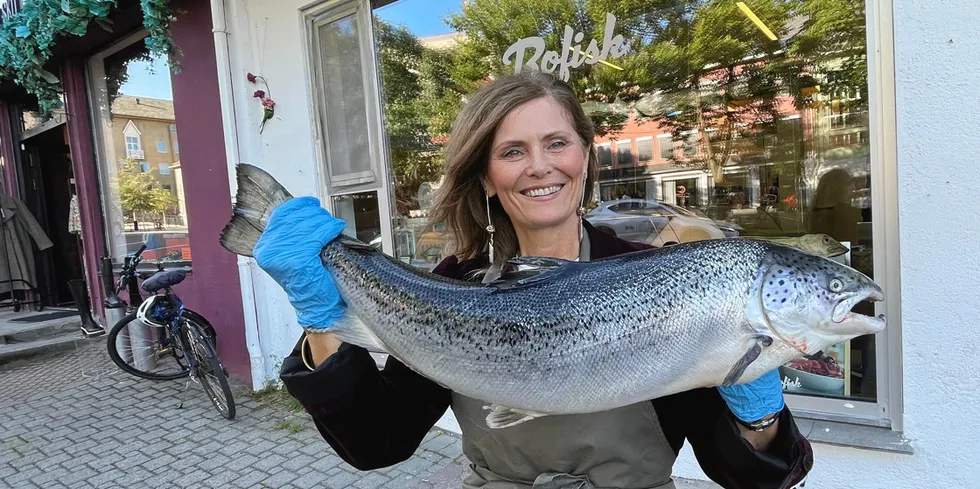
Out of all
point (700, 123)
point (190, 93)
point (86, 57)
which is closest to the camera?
point (700, 123)

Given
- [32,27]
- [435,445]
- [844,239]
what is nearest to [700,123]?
[844,239]

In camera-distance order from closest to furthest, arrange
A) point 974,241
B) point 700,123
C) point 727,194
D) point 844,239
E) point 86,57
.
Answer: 1. point 974,241
2. point 844,239
3. point 727,194
4. point 700,123
5. point 86,57

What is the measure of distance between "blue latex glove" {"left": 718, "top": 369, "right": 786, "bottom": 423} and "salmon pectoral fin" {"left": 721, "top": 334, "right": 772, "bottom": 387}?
115 mm

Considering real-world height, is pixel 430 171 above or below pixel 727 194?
above

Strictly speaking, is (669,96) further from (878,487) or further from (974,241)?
(878,487)

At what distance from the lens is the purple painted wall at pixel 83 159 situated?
26.7ft

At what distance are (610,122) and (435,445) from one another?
3.21 meters

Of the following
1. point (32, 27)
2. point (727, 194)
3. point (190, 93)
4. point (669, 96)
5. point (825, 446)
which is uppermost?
point (32, 27)

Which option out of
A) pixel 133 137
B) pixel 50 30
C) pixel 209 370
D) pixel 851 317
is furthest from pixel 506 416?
pixel 133 137

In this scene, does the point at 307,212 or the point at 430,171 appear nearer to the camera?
the point at 307,212

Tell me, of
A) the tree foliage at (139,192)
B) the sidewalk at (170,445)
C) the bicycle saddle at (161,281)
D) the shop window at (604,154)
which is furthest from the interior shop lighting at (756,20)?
the tree foliage at (139,192)

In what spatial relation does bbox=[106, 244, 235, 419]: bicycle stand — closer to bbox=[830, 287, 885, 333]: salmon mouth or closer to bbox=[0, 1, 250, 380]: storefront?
bbox=[0, 1, 250, 380]: storefront

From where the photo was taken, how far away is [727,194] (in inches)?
172

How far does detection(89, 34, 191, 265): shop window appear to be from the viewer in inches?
292
